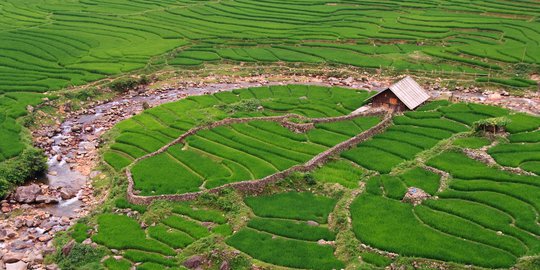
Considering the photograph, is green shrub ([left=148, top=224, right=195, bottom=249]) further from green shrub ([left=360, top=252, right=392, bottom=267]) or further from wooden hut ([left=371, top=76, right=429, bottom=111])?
wooden hut ([left=371, top=76, right=429, bottom=111])

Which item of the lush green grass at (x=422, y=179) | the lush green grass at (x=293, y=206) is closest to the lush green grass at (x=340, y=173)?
the lush green grass at (x=293, y=206)

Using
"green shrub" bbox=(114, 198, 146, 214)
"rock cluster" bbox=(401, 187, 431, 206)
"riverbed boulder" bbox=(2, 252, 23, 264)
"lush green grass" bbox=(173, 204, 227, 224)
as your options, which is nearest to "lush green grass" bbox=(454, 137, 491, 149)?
"rock cluster" bbox=(401, 187, 431, 206)

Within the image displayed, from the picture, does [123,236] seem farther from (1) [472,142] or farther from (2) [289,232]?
(1) [472,142]

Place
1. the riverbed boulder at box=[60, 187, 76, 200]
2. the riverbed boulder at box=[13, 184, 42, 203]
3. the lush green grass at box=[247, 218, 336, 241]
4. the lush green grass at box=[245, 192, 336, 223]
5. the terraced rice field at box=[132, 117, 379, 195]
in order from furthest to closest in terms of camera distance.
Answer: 1. the riverbed boulder at box=[60, 187, 76, 200]
2. the riverbed boulder at box=[13, 184, 42, 203]
3. the terraced rice field at box=[132, 117, 379, 195]
4. the lush green grass at box=[245, 192, 336, 223]
5. the lush green grass at box=[247, 218, 336, 241]

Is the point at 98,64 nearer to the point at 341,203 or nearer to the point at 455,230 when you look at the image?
the point at 341,203

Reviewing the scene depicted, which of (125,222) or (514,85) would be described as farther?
(514,85)

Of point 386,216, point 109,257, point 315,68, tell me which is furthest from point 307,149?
point 315,68

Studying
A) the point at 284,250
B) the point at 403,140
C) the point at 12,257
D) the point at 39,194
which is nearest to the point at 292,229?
the point at 284,250
